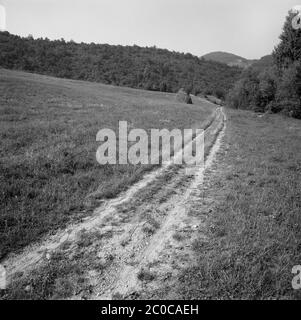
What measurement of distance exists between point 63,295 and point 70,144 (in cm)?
980

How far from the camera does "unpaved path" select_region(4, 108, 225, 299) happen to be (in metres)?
4.70

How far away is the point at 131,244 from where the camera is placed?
5.77 metres

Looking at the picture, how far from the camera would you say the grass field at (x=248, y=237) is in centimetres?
455

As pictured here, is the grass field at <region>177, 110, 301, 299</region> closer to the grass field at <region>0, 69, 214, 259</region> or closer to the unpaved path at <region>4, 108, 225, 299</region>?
the unpaved path at <region>4, 108, 225, 299</region>

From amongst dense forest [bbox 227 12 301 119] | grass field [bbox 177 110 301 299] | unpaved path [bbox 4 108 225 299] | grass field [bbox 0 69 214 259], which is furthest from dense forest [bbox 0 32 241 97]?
unpaved path [bbox 4 108 225 299]

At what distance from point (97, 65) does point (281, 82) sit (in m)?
105

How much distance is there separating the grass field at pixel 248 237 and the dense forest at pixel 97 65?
353 ft

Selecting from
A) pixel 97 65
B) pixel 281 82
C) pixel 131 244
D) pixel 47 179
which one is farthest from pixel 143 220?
pixel 97 65

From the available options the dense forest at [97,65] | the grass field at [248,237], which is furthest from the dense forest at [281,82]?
the dense forest at [97,65]

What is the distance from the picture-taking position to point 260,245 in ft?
18.9

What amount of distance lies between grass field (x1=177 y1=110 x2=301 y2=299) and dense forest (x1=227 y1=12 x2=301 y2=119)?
117 feet

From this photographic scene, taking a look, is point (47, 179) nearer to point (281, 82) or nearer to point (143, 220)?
point (143, 220)

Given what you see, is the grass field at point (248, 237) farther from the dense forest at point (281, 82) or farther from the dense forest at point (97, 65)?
the dense forest at point (97, 65)

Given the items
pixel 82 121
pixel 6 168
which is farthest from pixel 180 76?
pixel 6 168
